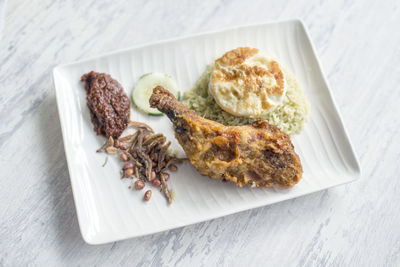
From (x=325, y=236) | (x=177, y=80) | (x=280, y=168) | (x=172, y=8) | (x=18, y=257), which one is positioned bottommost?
(x=325, y=236)

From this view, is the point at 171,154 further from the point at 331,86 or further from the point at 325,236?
the point at 331,86

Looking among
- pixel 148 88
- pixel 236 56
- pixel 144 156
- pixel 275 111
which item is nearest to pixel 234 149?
pixel 275 111

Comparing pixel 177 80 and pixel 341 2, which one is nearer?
pixel 177 80

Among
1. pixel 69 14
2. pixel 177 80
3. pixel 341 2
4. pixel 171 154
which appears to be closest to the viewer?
pixel 171 154

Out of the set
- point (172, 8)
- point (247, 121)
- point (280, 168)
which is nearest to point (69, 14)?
point (172, 8)

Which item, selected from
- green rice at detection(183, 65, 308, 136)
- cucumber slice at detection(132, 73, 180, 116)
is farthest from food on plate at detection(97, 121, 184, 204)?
green rice at detection(183, 65, 308, 136)

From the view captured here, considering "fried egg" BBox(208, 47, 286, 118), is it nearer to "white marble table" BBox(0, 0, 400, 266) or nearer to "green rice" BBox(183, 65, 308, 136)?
"green rice" BBox(183, 65, 308, 136)

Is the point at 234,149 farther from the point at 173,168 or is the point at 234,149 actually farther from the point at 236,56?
the point at 236,56
